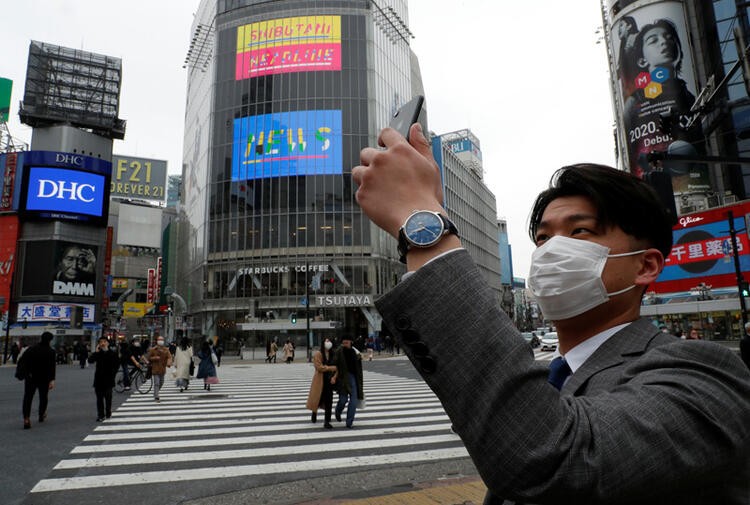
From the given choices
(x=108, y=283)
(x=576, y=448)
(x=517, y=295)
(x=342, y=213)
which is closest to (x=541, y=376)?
(x=576, y=448)

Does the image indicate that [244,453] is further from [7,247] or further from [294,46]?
[7,247]

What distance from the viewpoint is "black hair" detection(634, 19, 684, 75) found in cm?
3800

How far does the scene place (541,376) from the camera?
0.81 meters

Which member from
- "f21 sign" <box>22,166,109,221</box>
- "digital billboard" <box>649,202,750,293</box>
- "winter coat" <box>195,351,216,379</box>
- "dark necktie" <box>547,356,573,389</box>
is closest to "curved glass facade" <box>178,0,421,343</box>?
"f21 sign" <box>22,166,109,221</box>

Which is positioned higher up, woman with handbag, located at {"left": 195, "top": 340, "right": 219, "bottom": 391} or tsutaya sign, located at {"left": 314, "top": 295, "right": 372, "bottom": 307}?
tsutaya sign, located at {"left": 314, "top": 295, "right": 372, "bottom": 307}

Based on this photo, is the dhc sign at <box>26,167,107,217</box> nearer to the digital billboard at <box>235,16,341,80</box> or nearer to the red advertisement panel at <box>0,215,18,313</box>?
the red advertisement panel at <box>0,215,18,313</box>

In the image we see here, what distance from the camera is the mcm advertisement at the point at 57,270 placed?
47.8 meters

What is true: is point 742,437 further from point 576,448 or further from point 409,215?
point 409,215

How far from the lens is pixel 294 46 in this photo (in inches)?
2089

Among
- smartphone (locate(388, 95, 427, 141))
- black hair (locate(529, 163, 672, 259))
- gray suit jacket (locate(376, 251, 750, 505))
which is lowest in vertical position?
gray suit jacket (locate(376, 251, 750, 505))

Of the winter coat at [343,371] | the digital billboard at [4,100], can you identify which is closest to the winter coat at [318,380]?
the winter coat at [343,371]

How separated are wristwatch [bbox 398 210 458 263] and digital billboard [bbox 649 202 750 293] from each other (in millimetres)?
38136

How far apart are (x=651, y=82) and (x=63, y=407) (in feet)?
146

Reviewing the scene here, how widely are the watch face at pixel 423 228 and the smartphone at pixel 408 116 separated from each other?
9.6 inches
